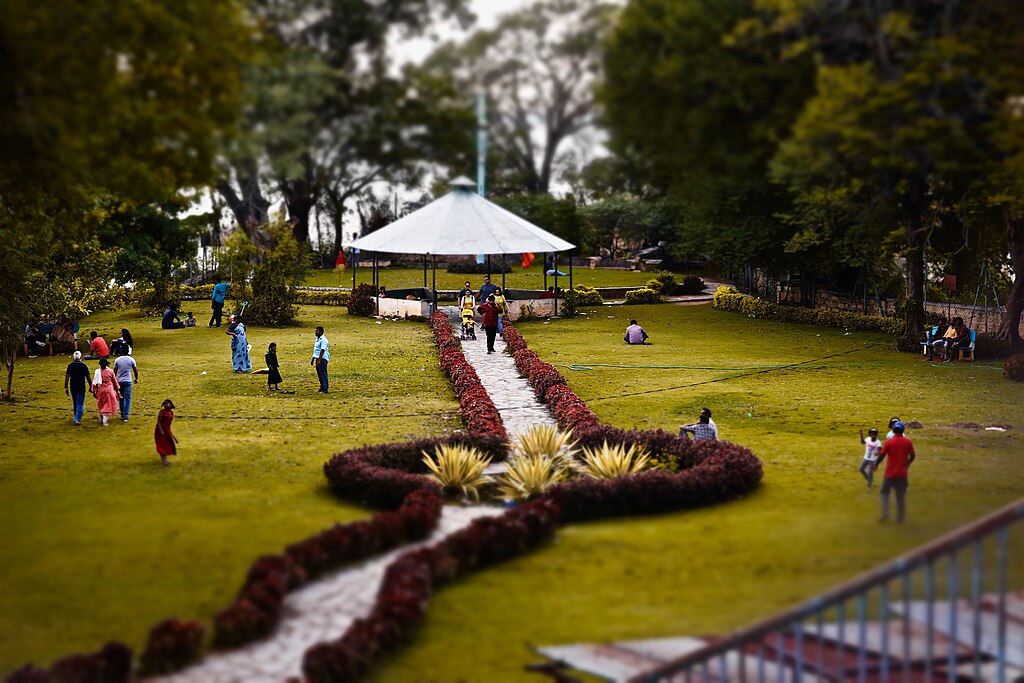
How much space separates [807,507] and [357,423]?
9.71 metres

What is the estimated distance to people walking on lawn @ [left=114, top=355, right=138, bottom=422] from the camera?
2239 centimetres

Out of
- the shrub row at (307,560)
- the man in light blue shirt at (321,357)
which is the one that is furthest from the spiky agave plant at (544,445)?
the man in light blue shirt at (321,357)

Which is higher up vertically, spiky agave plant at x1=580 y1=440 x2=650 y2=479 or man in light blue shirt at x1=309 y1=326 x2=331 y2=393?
man in light blue shirt at x1=309 y1=326 x2=331 y2=393

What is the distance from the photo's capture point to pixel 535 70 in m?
13.8

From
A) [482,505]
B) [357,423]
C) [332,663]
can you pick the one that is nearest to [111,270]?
[357,423]

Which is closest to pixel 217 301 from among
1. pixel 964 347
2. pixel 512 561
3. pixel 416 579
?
pixel 964 347

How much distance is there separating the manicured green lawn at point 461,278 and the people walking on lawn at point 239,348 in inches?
762

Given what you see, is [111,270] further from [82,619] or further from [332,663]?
[332,663]

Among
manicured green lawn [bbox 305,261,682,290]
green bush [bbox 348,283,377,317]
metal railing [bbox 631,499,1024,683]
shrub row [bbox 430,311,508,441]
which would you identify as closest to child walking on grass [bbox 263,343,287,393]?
shrub row [bbox 430,311,508,441]

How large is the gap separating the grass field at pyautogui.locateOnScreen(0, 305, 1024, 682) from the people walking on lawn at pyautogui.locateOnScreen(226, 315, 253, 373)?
2.61 feet

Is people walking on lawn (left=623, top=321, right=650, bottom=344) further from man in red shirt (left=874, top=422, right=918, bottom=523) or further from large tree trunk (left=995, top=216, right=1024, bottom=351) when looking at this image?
man in red shirt (left=874, top=422, right=918, bottom=523)

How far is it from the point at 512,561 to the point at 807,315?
93.0 ft

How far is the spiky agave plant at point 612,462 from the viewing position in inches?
633

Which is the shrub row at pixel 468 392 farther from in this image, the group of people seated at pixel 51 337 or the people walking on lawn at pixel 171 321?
the group of people seated at pixel 51 337
